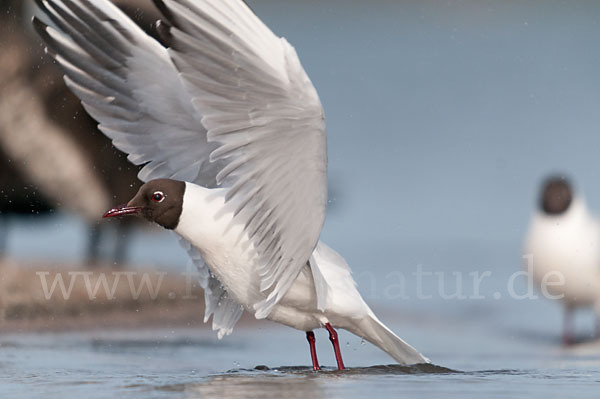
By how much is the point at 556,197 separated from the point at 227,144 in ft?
17.5

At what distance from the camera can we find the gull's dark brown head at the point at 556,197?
8367mm

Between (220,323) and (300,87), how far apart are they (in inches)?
60.8

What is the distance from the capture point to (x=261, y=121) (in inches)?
144

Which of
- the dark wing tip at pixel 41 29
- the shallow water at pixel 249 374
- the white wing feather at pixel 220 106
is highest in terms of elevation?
the dark wing tip at pixel 41 29

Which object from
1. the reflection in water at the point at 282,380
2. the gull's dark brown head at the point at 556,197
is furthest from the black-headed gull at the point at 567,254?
the reflection in water at the point at 282,380

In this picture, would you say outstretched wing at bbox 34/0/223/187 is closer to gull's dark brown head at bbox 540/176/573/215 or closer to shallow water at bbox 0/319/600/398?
shallow water at bbox 0/319/600/398

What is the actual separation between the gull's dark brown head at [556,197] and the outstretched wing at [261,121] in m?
4.85

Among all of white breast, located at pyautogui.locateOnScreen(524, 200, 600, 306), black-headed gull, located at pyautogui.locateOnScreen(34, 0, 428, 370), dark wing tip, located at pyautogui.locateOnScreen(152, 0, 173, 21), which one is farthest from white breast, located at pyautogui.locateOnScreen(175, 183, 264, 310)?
white breast, located at pyautogui.locateOnScreen(524, 200, 600, 306)

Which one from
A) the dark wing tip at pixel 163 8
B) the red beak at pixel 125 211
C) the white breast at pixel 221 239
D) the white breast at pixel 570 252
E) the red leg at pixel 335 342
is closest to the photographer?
the dark wing tip at pixel 163 8

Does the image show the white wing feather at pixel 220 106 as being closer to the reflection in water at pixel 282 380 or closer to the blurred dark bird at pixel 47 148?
the reflection in water at pixel 282 380

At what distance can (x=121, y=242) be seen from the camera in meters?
12.0

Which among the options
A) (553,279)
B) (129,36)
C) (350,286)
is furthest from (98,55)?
(553,279)

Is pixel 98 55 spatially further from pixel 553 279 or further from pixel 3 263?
pixel 3 263

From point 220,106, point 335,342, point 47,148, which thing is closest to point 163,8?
point 220,106
